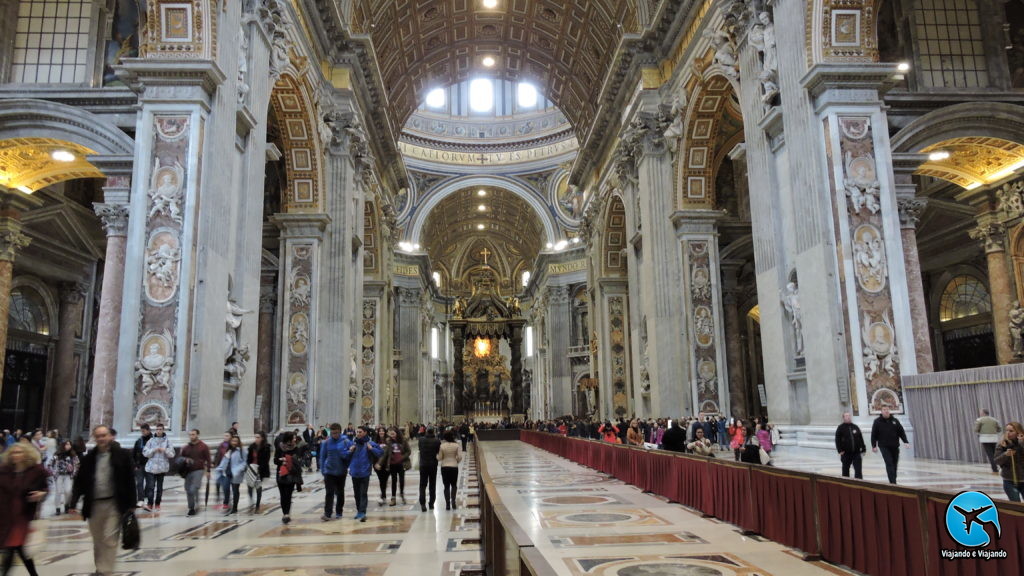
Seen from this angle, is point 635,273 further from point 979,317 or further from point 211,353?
point 211,353

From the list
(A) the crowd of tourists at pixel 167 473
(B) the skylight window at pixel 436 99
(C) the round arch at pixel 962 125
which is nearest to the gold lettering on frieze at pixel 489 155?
(B) the skylight window at pixel 436 99

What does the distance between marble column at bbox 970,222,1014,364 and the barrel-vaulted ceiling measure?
10.9 meters

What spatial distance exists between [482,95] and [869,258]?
39245 mm

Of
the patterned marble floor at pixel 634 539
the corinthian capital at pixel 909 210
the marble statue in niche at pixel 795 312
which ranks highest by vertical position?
the corinthian capital at pixel 909 210

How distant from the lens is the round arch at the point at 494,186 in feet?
150

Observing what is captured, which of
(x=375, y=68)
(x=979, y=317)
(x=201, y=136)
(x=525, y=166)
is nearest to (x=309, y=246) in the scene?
(x=375, y=68)

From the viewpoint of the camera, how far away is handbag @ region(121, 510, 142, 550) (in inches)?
187

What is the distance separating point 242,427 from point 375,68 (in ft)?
41.6

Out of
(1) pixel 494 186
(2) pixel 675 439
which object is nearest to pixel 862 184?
(2) pixel 675 439

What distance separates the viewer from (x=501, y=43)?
30.3 metres

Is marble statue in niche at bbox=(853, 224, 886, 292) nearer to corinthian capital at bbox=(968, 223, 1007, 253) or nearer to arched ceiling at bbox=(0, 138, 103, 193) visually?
corinthian capital at bbox=(968, 223, 1007, 253)

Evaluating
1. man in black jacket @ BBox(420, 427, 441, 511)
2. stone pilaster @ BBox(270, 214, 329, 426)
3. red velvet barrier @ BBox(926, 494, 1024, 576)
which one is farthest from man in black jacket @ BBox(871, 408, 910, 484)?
stone pilaster @ BBox(270, 214, 329, 426)

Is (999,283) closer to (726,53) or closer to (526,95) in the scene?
(726,53)

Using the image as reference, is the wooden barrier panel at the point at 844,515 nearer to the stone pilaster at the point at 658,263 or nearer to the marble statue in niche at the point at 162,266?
the marble statue in niche at the point at 162,266
